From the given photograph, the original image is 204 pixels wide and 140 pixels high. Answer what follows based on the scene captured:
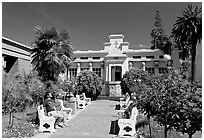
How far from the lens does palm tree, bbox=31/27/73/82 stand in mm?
12219

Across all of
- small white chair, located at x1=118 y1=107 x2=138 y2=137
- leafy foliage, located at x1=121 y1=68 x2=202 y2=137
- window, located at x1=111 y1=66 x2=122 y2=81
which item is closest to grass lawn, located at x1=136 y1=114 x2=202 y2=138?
small white chair, located at x1=118 y1=107 x2=138 y2=137

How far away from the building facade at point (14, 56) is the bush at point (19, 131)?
998 centimetres

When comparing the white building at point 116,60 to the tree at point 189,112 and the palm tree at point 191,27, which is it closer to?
the palm tree at point 191,27

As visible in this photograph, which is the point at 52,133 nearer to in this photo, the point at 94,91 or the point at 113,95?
the point at 94,91

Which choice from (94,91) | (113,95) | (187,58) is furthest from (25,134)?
(187,58)

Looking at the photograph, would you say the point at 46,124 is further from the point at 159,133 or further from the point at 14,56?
the point at 14,56

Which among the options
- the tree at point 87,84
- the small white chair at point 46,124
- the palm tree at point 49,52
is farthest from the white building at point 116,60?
the small white chair at point 46,124

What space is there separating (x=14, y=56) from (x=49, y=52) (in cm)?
627

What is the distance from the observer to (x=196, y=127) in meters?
3.83

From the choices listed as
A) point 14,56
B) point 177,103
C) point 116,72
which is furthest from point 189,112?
point 116,72

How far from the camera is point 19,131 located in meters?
5.71

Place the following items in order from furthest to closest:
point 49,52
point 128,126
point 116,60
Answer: point 116,60 < point 49,52 < point 128,126

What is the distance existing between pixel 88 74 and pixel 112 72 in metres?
10.8

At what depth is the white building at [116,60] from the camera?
27.4 metres
